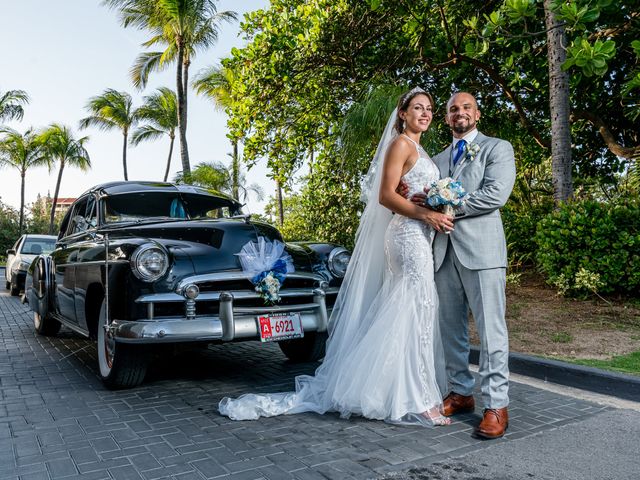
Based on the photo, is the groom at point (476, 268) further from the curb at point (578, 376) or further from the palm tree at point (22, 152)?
the palm tree at point (22, 152)

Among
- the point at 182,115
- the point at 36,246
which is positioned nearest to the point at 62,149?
the point at 182,115

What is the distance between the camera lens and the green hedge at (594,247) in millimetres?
7074

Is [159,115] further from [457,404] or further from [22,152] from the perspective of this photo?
[457,404]

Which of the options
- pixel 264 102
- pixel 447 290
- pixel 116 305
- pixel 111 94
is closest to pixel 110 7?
pixel 264 102

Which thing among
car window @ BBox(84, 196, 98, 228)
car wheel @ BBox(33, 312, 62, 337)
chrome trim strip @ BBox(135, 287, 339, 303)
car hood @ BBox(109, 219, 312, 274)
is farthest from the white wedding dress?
car wheel @ BBox(33, 312, 62, 337)

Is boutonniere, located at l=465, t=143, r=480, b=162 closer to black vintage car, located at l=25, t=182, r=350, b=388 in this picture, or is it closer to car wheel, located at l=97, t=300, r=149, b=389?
black vintage car, located at l=25, t=182, r=350, b=388

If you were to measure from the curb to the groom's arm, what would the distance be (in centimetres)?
200

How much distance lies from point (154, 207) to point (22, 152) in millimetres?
35486

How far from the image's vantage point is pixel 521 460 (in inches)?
116

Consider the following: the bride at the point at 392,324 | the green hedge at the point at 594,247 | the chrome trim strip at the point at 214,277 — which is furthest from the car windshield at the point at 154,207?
the green hedge at the point at 594,247

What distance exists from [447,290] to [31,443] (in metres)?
2.95

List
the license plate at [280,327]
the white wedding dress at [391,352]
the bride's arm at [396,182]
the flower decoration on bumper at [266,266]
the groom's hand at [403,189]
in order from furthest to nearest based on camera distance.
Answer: the flower decoration on bumper at [266,266] → the license plate at [280,327] → the groom's hand at [403,189] → the bride's arm at [396,182] → the white wedding dress at [391,352]

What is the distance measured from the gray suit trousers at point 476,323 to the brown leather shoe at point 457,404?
0.04 metres

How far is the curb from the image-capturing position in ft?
13.8
